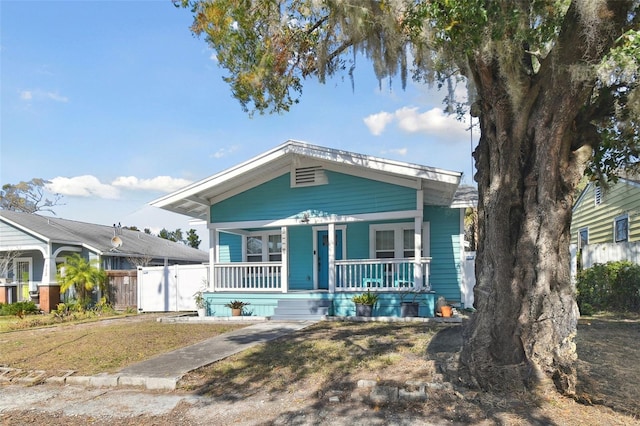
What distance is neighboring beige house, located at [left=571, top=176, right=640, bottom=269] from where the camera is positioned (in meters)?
14.0

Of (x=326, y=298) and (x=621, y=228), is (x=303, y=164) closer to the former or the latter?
(x=326, y=298)

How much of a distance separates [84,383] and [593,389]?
21.1 feet

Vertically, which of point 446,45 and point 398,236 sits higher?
→ point 446,45

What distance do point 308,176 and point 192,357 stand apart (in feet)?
22.6

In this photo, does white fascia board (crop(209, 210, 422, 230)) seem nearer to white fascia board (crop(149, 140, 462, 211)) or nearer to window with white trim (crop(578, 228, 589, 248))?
white fascia board (crop(149, 140, 462, 211))

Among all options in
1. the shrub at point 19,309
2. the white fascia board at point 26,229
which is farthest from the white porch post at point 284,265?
the white fascia board at point 26,229

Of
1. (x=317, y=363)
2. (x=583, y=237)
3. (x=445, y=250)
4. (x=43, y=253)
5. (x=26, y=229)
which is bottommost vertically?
(x=317, y=363)

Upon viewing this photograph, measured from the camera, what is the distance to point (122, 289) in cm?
1727

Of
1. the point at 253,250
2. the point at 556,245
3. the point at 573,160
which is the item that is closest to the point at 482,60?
the point at 573,160

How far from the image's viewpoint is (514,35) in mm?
5078

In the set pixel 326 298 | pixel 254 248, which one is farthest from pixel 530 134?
pixel 254 248

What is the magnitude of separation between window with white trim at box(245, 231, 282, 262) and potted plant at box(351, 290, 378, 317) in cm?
393

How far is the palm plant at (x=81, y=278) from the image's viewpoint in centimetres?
1650

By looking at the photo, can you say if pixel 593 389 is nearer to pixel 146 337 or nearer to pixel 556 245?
pixel 556 245
